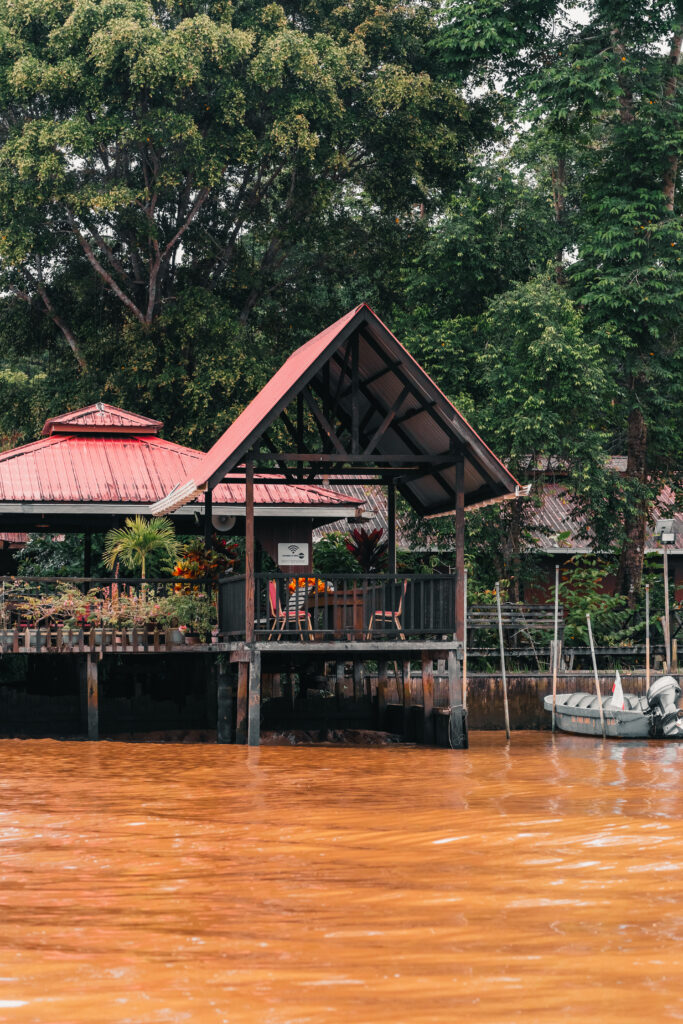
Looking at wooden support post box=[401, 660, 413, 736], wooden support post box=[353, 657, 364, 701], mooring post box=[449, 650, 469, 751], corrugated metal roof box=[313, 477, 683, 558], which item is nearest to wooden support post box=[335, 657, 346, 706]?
wooden support post box=[353, 657, 364, 701]

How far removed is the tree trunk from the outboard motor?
24.7ft

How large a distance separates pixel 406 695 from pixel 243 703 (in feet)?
12.6

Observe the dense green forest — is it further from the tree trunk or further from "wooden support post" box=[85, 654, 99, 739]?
"wooden support post" box=[85, 654, 99, 739]

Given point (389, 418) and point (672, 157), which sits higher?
point (672, 157)

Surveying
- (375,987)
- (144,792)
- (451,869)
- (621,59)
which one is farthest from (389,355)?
(621,59)

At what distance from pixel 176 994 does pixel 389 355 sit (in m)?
13.1

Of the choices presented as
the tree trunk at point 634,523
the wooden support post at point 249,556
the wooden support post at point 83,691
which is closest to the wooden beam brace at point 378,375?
the wooden support post at point 249,556

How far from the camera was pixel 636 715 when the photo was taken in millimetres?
22031

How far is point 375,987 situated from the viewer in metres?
6.06

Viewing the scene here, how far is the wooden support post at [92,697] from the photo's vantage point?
19703 mm

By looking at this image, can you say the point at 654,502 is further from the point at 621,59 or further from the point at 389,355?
the point at 389,355

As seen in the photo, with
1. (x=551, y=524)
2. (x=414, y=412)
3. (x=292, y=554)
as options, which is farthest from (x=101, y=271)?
(x=414, y=412)

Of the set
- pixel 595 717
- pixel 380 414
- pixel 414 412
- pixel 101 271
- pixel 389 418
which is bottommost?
pixel 595 717

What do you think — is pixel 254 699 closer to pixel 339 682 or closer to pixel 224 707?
pixel 224 707
